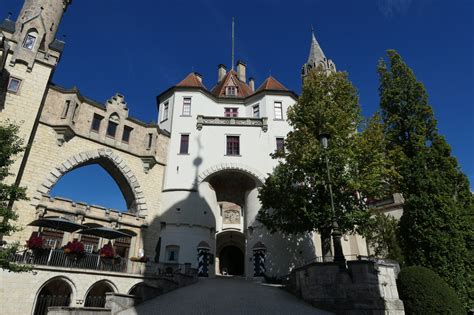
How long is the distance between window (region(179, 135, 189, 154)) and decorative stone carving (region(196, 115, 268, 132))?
6.38 ft

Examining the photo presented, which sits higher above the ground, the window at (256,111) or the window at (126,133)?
the window at (256,111)

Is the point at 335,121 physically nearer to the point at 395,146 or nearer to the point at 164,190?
the point at 395,146

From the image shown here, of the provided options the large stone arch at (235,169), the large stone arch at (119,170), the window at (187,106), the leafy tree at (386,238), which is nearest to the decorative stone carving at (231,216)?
the large stone arch at (235,169)

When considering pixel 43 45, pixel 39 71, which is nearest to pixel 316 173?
pixel 39 71

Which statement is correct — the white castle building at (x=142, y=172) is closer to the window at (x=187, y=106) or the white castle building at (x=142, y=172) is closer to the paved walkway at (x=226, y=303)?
the window at (x=187, y=106)

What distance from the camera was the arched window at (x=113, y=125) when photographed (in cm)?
2619

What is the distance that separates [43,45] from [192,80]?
14241mm

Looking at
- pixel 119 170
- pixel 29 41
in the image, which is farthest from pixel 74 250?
pixel 29 41

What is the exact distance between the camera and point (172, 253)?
24.6 metres

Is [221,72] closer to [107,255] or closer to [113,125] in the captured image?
[113,125]

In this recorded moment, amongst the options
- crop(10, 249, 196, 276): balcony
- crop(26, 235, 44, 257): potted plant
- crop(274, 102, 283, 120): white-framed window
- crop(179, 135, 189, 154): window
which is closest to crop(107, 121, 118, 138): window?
crop(179, 135, 189, 154): window

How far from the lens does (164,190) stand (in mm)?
27000

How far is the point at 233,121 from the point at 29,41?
1813cm

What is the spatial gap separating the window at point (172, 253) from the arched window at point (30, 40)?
61.7 feet
